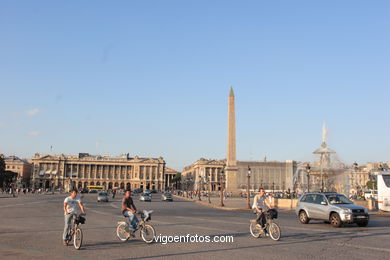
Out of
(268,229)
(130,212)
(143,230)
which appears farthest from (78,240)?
→ (268,229)


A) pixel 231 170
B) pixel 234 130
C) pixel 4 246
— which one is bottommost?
pixel 4 246

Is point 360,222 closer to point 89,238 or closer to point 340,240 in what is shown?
point 340,240

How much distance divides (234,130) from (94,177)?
459ft

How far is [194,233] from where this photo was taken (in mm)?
15109

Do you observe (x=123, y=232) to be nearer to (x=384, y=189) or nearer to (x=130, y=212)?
(x=130, y=212)

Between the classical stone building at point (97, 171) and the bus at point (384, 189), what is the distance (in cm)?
16792

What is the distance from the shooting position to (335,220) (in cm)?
1805

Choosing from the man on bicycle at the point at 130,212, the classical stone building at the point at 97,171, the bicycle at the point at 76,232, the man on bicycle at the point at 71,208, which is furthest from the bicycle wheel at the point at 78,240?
the classical stone building at the point at 97,171

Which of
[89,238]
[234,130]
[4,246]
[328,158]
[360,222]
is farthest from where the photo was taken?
[234,130]

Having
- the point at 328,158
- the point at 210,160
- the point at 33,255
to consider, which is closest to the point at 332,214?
the point at 33,255

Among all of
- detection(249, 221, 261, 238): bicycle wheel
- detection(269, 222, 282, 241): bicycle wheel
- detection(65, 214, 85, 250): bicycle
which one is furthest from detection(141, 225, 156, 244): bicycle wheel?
detection(269, 222, 282, 241): bicycle wheel

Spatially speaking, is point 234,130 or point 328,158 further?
point 234,130

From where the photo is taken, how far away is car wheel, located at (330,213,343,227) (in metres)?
17.8

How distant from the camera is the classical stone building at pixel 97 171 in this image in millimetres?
188500
